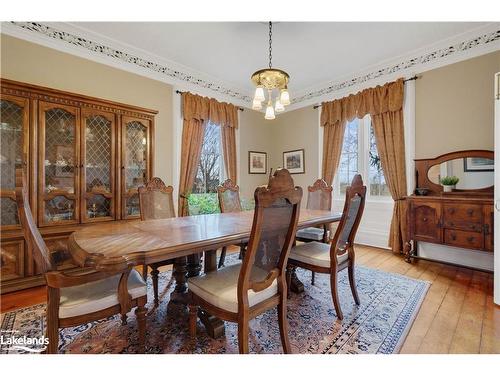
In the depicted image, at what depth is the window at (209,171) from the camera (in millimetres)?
4184

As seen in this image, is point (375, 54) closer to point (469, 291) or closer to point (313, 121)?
point (313, 121)

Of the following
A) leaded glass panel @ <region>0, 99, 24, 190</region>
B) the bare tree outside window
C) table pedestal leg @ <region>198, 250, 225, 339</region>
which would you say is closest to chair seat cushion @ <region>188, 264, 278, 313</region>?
table pedestal leg @ <region>198, 250, 225, 339</region>

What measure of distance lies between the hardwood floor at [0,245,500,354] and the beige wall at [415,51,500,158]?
153 cm

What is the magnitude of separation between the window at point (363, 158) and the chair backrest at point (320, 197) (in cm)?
131

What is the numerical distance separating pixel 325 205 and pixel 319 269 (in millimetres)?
1285

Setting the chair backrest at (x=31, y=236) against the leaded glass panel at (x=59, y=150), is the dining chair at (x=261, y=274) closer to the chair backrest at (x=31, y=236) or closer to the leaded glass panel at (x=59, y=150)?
the chair backrest at (x=31, y=236)

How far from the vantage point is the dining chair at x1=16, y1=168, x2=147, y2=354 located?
1194 millimetres

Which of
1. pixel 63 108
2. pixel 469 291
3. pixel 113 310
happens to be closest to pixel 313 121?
pixel 469 291

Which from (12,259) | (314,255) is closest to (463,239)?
(314,255)

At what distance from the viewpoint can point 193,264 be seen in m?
2.09

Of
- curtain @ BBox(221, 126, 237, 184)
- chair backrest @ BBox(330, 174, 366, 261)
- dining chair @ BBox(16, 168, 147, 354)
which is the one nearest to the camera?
dining chair @ BBox(16, 168, 147, 354)

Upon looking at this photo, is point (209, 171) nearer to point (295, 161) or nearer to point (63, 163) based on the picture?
point (295, 161)

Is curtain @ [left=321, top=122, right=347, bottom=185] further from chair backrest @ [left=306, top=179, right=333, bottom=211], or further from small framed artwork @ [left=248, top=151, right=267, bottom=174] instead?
small framed artwork @ [left=248, top=151, right=267, bottom=174]

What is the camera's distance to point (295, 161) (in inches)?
197
